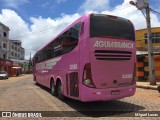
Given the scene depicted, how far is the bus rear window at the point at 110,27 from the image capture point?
9.19m

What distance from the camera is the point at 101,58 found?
30.0 feet

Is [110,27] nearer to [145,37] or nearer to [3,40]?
[145,37]

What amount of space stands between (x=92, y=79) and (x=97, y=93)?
0.54 m

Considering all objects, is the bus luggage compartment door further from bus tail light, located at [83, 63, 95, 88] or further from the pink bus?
bus tail light, located at [83, 63, 95, 88]

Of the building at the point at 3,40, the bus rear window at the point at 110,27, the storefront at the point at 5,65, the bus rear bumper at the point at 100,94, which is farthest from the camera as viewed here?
the building at the point at 3,40

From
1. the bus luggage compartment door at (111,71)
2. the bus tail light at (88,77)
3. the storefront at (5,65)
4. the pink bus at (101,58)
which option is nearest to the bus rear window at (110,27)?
the pink bus at (101,58)

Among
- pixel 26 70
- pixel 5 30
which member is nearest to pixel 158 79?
pixel 5 30

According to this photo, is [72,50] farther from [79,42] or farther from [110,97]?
[110,97]

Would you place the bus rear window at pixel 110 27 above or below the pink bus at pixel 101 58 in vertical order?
above

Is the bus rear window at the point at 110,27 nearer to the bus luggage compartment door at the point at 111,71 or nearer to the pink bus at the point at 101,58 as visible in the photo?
the pink bus at the point at 101,58

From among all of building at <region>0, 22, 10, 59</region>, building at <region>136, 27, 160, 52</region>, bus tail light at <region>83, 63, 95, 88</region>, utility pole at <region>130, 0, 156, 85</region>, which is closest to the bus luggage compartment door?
bus tail light at <region>83, 63, 95, 88</region>

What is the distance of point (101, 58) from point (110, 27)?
4.38 ft

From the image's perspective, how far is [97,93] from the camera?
29.1 feet

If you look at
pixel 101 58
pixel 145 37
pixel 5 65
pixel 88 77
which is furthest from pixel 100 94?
pixel 5 65
